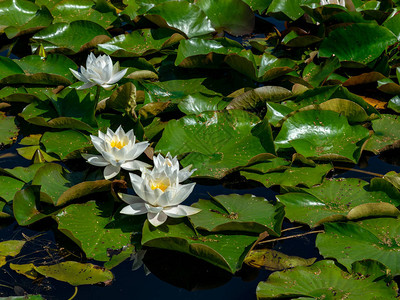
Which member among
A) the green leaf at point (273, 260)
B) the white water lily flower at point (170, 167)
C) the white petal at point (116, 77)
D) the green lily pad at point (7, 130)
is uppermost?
the white petal at point (116, 77)

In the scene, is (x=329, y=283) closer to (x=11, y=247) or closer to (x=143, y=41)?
(x=11, y=247)

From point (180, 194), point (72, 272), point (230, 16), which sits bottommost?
point (72, 272)

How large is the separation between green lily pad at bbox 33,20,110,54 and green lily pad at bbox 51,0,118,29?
0.37 m

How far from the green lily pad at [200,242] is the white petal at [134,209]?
0.08 metres

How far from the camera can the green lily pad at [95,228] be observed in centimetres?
287

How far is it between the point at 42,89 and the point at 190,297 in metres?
2.51

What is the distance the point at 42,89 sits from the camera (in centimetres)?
434

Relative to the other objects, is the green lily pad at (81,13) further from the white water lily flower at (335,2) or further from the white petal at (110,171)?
the white petal at (110,171)

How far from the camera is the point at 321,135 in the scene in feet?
12.3

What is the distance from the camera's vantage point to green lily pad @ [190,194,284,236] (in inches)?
114

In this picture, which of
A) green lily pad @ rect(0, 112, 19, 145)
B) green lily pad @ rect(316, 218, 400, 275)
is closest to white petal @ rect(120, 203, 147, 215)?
green lily pad @ rect(316, 218, 400, 275)

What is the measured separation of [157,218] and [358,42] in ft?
9.40

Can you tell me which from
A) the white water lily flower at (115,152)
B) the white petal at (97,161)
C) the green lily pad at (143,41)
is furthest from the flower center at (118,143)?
the green lily pad at (143,41)

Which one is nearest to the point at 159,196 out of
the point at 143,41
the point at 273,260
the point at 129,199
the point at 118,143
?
the point at 129,199
